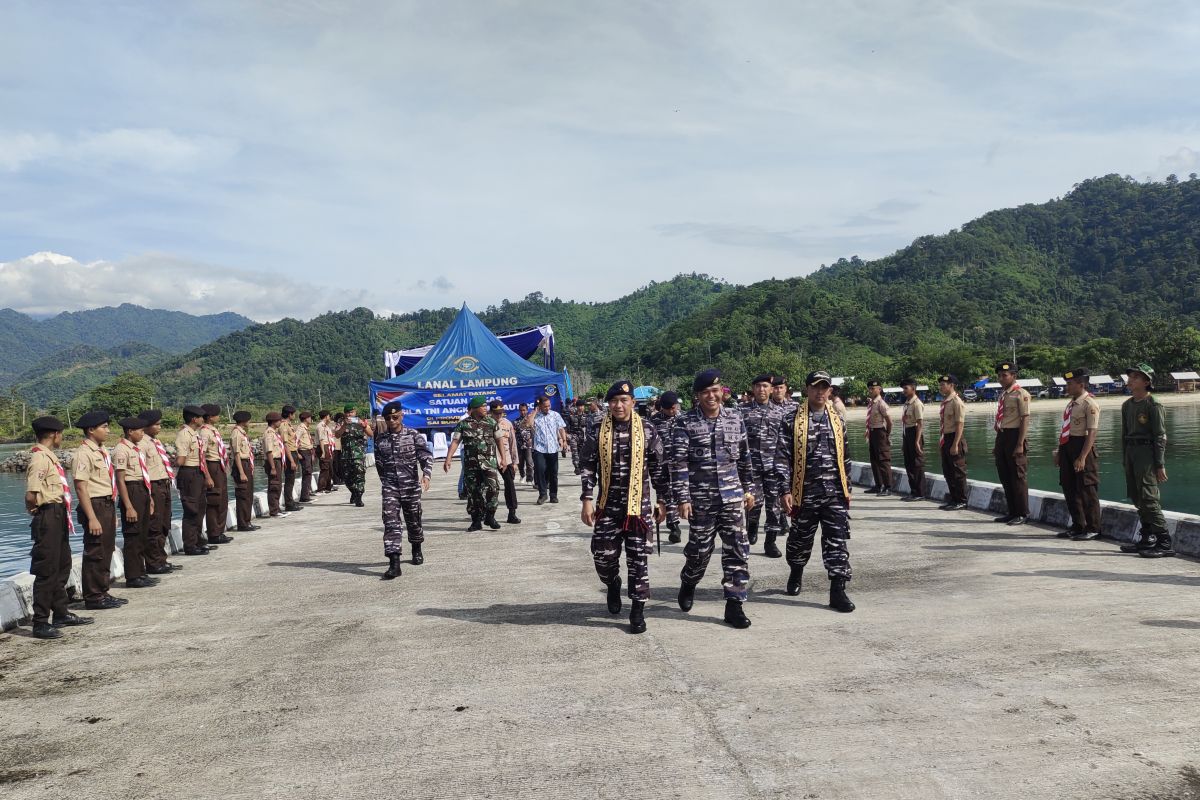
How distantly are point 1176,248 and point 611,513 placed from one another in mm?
144069

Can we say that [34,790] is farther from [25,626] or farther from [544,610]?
[25,626]

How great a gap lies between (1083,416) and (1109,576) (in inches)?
96.1

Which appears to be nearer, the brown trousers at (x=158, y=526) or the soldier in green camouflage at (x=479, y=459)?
the brown trousers at (x=158, y=526)

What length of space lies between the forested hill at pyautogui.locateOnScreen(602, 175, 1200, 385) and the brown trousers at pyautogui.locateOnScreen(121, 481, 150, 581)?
81062 mm

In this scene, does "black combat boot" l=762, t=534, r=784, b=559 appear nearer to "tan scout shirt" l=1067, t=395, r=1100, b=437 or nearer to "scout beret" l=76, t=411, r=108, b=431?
"tan scout shirt" l=1067, t=395, r=1100, b=437

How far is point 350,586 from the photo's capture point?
8.36 m

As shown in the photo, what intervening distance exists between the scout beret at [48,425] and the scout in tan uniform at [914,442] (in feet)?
36.4

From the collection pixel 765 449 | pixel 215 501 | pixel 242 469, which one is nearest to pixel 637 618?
pixel 765 449

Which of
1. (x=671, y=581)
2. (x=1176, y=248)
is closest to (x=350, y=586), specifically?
(x=671, y=581)

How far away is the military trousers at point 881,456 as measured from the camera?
13.5m

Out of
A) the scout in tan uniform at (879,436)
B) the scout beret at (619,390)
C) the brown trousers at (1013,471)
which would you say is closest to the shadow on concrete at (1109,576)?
the brown trousers at (1013,471)

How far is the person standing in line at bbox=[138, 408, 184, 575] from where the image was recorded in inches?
365

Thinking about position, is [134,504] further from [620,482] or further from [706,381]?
[706,381]

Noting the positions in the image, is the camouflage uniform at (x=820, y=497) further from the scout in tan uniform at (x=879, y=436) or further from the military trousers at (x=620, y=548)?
the scout in tan uniform at (x=879, y=436)
